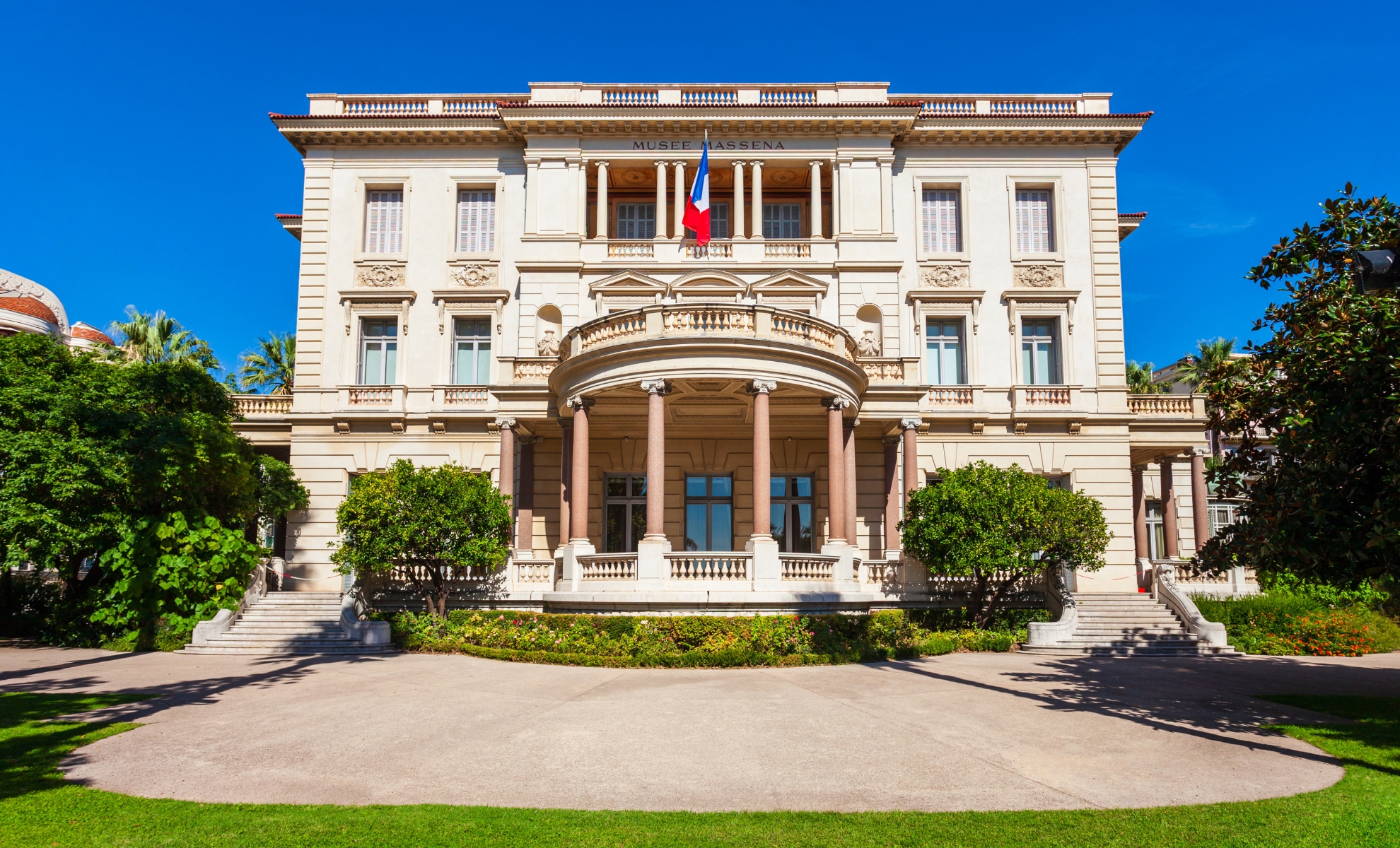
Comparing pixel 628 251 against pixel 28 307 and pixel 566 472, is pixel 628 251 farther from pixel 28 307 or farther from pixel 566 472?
pixel 28 307

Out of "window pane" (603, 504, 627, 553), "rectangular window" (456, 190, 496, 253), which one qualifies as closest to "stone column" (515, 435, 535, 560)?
"window pane" (603, 504, 627, 553)

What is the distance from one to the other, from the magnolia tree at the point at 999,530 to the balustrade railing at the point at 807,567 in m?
2.99

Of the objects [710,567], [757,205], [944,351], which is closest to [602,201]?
[757,205]

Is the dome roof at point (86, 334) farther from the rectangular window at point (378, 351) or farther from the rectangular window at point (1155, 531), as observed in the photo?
the rectangular window at point (1155, 531)

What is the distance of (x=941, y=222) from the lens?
94.0 ft

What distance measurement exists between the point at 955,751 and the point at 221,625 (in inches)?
704

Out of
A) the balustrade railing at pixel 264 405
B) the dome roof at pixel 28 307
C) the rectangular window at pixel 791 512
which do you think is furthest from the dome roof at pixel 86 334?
the rectangular window at pixel 791 512

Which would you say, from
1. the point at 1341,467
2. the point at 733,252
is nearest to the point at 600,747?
the point at 1341,467

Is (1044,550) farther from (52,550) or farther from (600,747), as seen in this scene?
(52,550)

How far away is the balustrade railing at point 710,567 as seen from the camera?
1933 centimetres

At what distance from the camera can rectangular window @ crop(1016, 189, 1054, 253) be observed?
28.5 meters

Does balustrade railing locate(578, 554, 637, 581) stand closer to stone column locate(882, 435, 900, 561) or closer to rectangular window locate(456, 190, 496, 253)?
stone column locate(882, 435, 900, 561)

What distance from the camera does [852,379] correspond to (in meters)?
22.8

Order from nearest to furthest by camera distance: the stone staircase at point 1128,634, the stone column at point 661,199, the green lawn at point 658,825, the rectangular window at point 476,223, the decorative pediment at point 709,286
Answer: the green lawn at point 658,825
the stone staircase at point 1128,634
the decorative pediment at point 709,286
the stone column at point 661,199
the rectangular window at point 476,223
